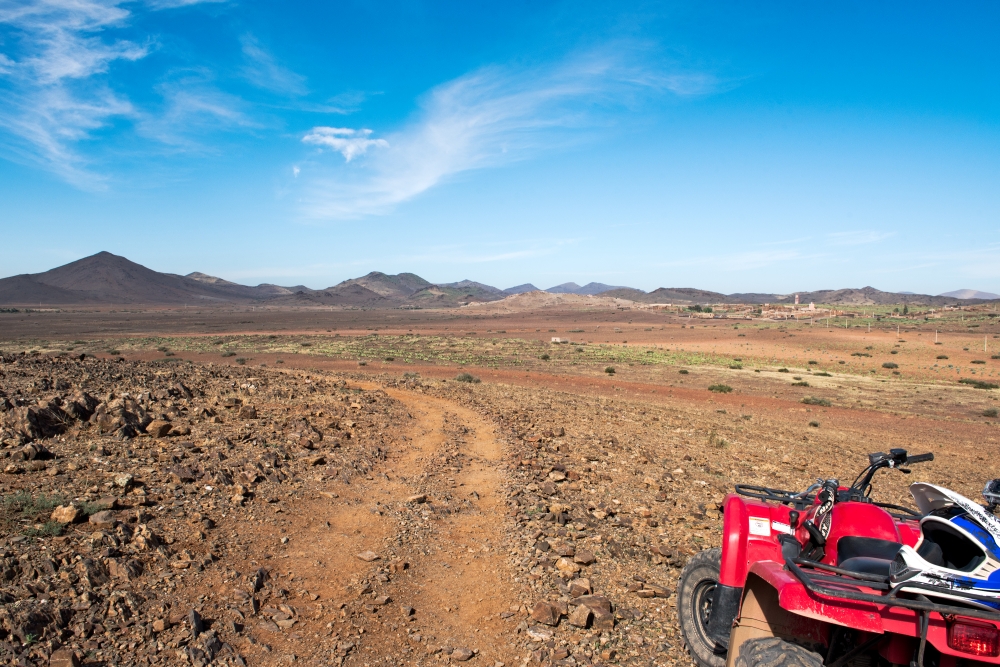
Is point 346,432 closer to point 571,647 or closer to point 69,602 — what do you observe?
point 69,602

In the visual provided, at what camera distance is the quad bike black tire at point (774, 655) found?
3.29 m

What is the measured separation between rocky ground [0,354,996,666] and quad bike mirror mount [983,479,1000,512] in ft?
8.98

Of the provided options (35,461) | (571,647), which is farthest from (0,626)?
(571,647)

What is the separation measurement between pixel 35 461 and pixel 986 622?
997cm

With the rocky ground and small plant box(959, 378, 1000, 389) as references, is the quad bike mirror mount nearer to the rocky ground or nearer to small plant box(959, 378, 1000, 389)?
Result: the rocky ground

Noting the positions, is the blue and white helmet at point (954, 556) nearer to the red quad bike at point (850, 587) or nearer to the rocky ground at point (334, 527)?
the red quad bike at point (850, 587)

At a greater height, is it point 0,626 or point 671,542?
point 0,626

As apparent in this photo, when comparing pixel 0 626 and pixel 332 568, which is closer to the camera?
pixel 0 626

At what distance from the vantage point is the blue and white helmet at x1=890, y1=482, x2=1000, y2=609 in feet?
9.73

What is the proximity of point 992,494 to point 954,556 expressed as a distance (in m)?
0.50


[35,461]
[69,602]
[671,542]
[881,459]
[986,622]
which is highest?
[881,459]

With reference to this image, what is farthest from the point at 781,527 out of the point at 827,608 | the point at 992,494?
the point at 992,494

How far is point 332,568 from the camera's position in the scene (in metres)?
6.12

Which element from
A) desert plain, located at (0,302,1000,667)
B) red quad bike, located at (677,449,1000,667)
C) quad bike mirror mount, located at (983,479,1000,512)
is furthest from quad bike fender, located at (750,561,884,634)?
desert plain, located at (0,302,1000,667)
